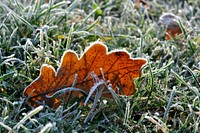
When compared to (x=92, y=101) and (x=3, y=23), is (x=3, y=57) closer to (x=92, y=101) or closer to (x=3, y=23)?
(x=3, y=23)

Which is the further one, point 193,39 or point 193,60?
point 193,39

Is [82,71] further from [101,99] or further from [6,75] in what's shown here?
[6,75]

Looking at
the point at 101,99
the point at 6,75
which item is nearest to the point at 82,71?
the point at 101,99

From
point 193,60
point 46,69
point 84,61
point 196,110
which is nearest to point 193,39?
point 193,60

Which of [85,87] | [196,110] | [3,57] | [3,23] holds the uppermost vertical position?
[3,23]

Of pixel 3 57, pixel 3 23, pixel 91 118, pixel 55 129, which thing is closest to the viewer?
pixel 55 129

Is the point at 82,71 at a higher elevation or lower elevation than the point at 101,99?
higher

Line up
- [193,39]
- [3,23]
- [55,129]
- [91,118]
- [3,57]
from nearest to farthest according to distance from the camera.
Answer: [55,129] < [91,118] < [3,57] < [3,23] < [193,39]

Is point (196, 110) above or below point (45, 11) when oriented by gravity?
below
